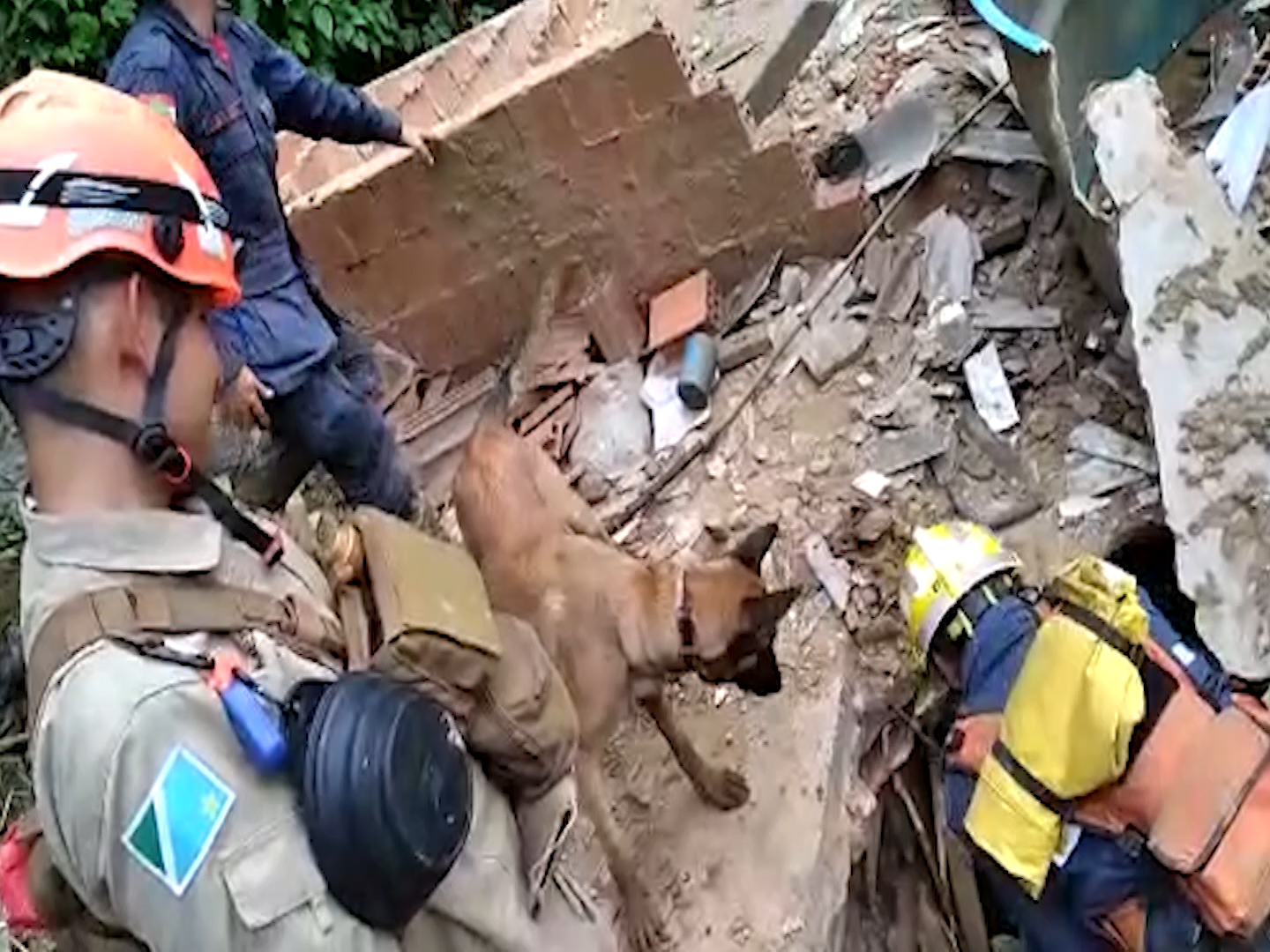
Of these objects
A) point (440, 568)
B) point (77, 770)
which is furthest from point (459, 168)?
point (77, 770)

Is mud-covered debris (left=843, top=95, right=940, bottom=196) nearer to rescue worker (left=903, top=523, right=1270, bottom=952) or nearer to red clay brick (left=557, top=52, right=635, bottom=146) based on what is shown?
red clay brick (left=557, top=52, right=635, bottom=146)

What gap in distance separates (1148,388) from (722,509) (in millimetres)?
1164

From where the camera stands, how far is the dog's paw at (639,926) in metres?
4.65

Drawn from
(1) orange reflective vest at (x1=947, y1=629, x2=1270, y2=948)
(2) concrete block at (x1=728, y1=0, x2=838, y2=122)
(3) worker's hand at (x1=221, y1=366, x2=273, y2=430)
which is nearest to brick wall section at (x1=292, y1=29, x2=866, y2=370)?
(2) concrete block at (x1=728, y1=0, x2=838, y2=122)

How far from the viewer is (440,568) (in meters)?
3.20

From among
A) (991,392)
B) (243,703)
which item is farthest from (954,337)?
(243,703)

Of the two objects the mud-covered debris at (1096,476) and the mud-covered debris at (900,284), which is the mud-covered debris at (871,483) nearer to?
the mud-covered debris at (1096,476)

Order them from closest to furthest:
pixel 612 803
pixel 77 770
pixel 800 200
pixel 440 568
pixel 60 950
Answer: pixel 77 770 → pixel 60 950 → pixel 440 568 → pixel 612 803 → pixel 800 200

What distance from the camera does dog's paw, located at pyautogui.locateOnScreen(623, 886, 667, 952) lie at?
465 centimetres

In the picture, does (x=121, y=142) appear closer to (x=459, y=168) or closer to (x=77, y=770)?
(x=77, y=770)

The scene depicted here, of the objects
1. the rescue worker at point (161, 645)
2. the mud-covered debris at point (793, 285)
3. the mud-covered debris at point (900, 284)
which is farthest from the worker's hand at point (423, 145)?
the rescue worker at point (161, 645)

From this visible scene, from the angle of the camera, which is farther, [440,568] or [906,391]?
[906,391]

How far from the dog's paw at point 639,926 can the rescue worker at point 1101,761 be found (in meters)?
0.75

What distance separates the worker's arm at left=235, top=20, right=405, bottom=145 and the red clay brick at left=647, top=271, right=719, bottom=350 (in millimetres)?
1107
